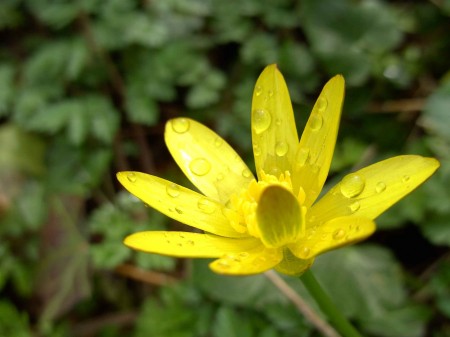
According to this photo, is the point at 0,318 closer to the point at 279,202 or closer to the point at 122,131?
the point at 122,131

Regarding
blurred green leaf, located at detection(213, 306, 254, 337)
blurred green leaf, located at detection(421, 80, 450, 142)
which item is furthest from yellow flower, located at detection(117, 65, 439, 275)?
blurred green leaf, located at detection(421, 80, 450, 142)

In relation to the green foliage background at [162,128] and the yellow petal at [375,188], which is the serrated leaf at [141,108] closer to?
the green foliage background at [162,128]

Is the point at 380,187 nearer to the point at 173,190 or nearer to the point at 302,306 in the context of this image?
the point at 173,190

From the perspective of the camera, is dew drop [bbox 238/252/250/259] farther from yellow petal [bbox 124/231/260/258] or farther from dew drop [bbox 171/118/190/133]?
dew drop [bbox 171/118/190/133]

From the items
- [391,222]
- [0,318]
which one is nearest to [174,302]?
[0,318]

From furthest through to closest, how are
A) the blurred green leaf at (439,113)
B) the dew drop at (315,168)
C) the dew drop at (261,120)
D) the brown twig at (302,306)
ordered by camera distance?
the blurred green leaf at (439,113) → the brown twig at (302,306) → the dew drop at (261,120) → the dew drop at (315,168)

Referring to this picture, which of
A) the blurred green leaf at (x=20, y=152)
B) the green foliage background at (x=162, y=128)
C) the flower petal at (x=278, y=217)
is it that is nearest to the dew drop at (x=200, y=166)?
the flower petal at (x=278, y=217)

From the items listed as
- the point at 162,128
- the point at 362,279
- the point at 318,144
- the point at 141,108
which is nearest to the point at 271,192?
the point at 318,144
